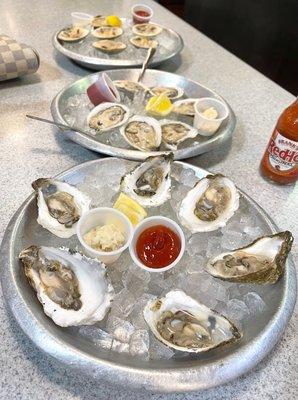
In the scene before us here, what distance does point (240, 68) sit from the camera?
5.48ft

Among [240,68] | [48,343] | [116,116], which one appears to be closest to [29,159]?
[116,116]

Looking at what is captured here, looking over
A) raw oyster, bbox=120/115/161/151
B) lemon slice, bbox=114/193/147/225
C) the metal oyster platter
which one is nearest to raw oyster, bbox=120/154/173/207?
lemon slice, bbox=114/193/147/225

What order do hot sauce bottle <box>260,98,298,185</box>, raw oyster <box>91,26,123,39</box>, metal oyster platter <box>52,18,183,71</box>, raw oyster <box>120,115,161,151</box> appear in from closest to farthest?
hot sauce bottle <box>260,98,298,185</box>, raw oyster <box>120,115,161,151</box>, metal oyster platter <box>52,18,183,71</box>, raw oyster <box>91,26,123,39</box>

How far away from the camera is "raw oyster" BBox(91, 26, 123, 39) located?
62.1 inches

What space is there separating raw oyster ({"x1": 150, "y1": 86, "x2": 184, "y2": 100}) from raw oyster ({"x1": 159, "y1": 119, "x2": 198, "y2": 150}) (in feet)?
0.58

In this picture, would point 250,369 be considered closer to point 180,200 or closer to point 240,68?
point 180,200

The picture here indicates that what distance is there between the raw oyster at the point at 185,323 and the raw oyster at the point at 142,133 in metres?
0.51

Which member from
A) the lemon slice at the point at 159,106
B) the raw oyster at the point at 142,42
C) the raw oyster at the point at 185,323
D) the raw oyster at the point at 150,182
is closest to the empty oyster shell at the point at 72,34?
the raw oyster at the point at 142,42

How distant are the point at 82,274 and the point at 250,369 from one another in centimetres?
35

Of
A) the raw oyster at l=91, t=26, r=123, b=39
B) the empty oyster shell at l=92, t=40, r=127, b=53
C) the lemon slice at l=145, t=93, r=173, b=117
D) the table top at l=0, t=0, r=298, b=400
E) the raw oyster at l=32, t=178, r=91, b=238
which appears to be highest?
the raw oyster at l=91, t=26, r=123, b=39

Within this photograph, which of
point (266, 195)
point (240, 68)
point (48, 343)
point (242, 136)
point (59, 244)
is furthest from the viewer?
point (240, 68)

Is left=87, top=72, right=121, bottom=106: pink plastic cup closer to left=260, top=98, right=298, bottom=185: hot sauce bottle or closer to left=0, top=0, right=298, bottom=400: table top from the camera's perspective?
left=0, top=0, right=298, bottom=400: table top

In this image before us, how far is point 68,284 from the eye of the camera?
699 mm

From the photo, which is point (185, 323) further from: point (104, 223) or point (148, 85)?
point (148, 85)
